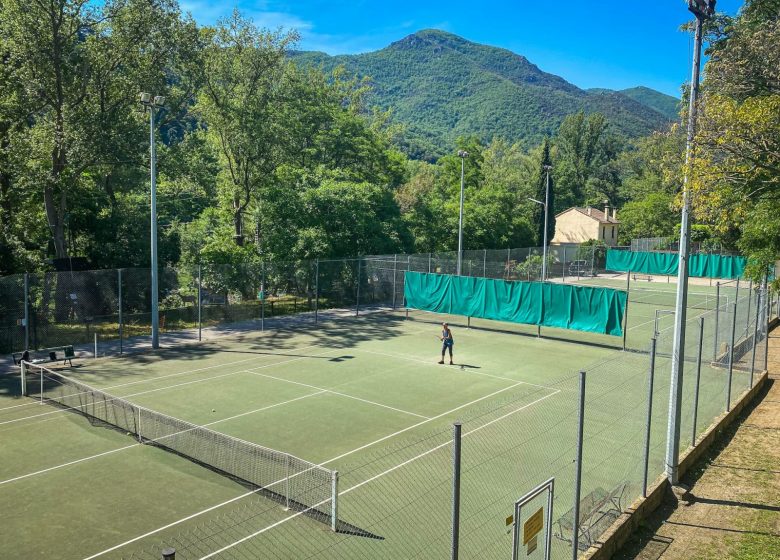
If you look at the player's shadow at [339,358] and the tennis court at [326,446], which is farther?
the player's shadow at [339,358]

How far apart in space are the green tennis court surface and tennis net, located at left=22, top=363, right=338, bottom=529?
0.24 meters

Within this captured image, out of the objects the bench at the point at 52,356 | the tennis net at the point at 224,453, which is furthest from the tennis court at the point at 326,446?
the bench at the point at 52,356

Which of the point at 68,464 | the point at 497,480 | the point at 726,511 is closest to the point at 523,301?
the point at 497,480

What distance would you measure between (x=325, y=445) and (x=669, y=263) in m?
49.6

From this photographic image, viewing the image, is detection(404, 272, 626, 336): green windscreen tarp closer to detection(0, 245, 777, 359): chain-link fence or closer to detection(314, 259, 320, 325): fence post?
detection(0, 245, 777, 359): chain-link fence

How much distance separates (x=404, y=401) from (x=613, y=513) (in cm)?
827

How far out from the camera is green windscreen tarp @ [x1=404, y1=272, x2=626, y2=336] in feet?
80.1

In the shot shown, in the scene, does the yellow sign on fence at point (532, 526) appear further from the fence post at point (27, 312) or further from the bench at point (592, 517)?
the fence post at point (27, 312)

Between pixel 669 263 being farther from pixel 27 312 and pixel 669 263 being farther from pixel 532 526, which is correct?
pixel 532 526

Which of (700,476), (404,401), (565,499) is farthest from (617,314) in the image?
(565,499)

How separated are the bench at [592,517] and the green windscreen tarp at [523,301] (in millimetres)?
15247

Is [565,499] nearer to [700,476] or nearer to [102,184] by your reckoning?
[700,476]

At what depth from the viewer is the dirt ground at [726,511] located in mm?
9109

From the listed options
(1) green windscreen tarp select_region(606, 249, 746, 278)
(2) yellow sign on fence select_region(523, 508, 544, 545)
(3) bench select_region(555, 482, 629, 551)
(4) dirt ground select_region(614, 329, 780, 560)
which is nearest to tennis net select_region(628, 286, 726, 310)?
(1) green windscreen tarp select_region(606, 249, 746, 278)
